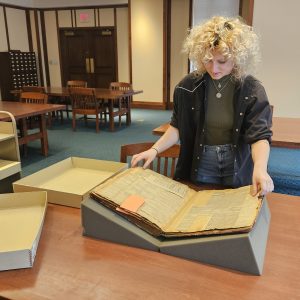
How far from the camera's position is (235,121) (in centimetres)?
129

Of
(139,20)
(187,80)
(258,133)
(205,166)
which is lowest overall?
(205,166)

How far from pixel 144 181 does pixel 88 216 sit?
24 centimetres

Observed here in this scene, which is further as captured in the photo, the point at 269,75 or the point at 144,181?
the point at 269,75

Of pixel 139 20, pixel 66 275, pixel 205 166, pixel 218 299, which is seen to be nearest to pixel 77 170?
pixel 205 166

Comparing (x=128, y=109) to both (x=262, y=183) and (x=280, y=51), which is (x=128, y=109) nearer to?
(x=280, y=51)

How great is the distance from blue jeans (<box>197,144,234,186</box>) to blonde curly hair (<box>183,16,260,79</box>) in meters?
0.32

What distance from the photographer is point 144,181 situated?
45.2 inches

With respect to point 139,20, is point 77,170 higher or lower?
lower

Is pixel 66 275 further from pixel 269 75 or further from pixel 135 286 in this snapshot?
pixel 269 75

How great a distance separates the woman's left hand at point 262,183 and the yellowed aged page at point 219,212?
1.2 inches

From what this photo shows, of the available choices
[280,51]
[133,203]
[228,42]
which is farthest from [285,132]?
[133,203]

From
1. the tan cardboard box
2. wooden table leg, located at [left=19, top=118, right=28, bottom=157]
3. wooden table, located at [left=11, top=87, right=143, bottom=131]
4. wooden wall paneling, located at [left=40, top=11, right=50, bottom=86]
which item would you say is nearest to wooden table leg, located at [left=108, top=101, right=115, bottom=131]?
wooden table, located at [left=11, top=87, right=143, bottom=131]

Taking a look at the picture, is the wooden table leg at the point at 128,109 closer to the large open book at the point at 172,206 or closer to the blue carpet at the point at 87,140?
the blue carpet at the point at 87,140

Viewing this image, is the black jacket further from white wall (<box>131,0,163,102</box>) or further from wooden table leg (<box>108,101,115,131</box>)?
white wall (<box>131,0,163,102</box>)
